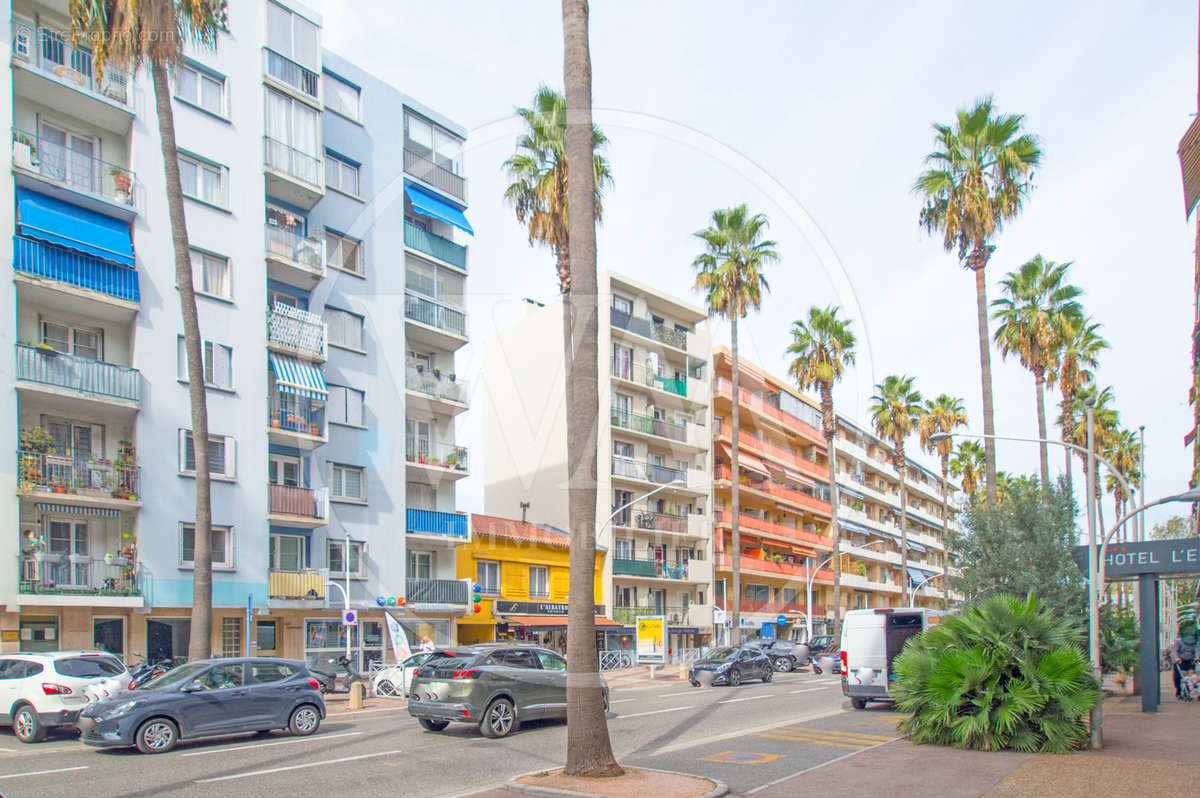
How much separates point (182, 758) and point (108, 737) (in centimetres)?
128

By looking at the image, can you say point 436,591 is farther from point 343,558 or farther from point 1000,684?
point 1000,684

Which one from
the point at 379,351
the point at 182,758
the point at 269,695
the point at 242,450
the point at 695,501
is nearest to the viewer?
the point at 182,758

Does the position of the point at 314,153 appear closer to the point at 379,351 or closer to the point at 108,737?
the point at 379,351

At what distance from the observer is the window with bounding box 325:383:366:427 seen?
33.6m

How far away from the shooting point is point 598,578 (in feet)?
163

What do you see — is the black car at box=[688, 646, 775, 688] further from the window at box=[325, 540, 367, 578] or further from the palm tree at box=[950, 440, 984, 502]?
the palm tree at box=[950, 440, 984, 502]

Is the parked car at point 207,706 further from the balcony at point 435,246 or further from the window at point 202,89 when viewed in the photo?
the balcony at point 435,246

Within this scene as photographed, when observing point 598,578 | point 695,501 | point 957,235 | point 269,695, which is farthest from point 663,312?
point 269,695

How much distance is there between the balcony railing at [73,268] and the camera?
81.4 feet

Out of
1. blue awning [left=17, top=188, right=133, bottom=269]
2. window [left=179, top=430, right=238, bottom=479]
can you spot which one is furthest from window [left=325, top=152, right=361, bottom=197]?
window [left=179, top=430, right=238, bottom=479]

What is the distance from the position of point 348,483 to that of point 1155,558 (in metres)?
24.2

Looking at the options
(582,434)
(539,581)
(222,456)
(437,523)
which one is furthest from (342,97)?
(582,434)

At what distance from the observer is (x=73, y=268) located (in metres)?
25.6

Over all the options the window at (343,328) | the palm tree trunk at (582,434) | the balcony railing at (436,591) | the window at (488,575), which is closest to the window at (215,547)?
the window at (343,328)
